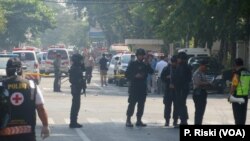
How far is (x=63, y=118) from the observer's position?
22.8 meters

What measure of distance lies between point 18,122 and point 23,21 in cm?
7946

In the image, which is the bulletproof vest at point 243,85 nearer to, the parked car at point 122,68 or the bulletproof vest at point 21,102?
the bulletproof vest at point 21,102

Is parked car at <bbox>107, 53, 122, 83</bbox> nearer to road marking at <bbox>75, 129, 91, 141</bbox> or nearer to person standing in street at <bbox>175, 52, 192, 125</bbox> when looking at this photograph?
person standing in street at <bbox>175, 52, 192, 125</bbox>

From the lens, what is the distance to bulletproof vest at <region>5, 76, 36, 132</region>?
9.85 m

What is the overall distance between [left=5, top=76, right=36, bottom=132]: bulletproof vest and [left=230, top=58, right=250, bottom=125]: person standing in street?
8257 millimetres

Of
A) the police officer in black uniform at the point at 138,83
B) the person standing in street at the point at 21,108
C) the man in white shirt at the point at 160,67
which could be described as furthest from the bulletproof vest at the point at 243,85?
the man in white shirt at the point at 160,67

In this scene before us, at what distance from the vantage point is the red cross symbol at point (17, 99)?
982 centimetres

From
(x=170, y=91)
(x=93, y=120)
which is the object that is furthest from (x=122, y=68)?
(x=170, y=91)

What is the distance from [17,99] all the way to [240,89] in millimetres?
8532

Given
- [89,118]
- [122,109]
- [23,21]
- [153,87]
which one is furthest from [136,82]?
[23,21]

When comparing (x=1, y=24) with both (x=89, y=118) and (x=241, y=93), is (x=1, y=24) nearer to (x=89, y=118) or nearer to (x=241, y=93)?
(x=89, y=118)

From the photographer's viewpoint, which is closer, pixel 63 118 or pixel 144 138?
pixel 144 138

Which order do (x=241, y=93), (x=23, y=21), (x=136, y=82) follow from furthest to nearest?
(x=23, y=21) < (x=136, y=82) < (x=241, y=93)

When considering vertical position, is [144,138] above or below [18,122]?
below
